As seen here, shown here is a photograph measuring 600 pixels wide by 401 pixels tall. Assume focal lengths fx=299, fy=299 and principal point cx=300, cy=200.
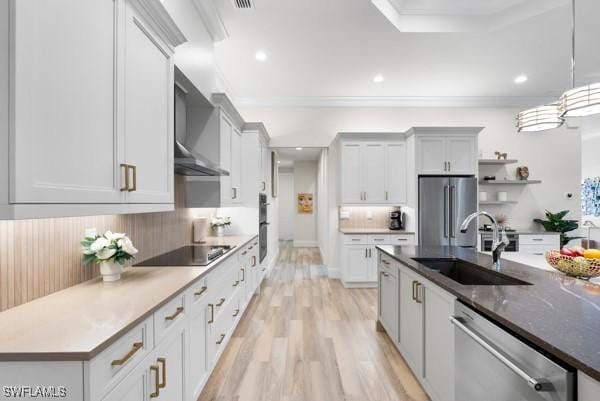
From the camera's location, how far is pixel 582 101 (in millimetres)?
2131

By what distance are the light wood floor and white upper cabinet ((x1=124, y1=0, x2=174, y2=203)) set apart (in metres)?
1.54

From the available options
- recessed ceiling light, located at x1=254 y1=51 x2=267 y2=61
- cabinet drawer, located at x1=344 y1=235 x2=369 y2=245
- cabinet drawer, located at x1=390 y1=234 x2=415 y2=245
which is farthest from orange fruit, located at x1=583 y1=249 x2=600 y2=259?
recessed ceiling light, located at x1=254 y1=51 x2=267 y2=61

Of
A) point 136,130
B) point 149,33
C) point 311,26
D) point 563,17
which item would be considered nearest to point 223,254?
point 136,130

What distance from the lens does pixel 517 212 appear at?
5.46m

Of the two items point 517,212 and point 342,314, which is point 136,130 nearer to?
point 342,314

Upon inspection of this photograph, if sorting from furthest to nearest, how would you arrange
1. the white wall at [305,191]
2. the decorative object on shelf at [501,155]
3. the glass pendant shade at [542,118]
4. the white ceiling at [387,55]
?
the white wall at [305,191] → the decorative object on shelf at [501,155] → the white ceiling at [387,55] → the glass pendant shade at [542,118]

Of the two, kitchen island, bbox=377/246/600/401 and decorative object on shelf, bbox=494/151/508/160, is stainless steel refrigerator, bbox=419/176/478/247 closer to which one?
decorative object on shelf, bbox=494/151/508/160

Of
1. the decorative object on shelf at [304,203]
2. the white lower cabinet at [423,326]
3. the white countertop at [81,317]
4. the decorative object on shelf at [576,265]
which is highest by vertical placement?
the decorative object on shelf at [304,203]

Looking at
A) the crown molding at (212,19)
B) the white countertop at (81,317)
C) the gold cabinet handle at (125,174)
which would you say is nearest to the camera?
the white countertop at (81,317)

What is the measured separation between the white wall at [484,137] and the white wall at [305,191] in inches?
157

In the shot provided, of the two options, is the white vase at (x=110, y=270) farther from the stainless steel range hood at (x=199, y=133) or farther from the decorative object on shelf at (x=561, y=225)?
the decorative object on shelf at (x=561, y=225)

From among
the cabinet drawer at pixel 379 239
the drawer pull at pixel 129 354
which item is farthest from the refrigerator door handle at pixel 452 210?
the drawer pull at pixel 129 354

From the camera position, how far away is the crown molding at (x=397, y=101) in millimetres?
5379

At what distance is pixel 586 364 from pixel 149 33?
2.31m
